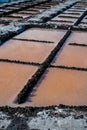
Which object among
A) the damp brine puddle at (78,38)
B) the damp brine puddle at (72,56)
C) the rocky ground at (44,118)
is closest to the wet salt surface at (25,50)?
the damp brine puddle at (72,56)

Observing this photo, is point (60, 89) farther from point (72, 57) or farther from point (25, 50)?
point (25, 50)

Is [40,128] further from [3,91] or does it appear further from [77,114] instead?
[3,91]

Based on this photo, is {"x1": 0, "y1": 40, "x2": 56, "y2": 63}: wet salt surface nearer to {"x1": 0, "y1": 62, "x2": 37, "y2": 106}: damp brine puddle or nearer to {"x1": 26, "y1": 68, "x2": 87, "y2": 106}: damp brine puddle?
{"x1": 0, "y1": 62, "x2": 37, "y2": 106}: damp brine puddle

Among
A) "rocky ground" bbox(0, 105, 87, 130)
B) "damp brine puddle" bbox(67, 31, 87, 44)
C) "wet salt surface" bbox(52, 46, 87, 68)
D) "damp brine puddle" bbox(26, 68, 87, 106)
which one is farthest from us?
"damp brine puddle" bbox(67, 31, 87, 44)

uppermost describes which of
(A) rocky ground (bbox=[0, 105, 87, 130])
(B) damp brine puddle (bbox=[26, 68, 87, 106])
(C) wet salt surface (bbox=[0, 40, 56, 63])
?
(A) rocky ground (bbox=[0, 105, 87, 130])

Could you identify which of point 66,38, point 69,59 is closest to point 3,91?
point 69,59

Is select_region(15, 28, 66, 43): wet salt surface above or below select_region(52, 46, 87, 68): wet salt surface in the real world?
below

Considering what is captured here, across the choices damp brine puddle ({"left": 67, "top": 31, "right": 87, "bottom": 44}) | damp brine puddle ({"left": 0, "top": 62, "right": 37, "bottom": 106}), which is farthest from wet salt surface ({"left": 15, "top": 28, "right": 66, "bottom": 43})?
damp brine puddle ({"left": 0, "top": 62, "right": 37, "bottom": 106})
